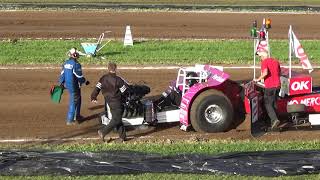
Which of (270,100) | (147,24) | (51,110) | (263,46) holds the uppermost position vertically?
(147,24)

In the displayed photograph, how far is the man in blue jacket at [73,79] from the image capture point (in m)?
12.8

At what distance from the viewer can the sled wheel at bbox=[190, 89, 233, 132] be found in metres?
11.9

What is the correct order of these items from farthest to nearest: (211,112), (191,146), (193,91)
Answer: (211,112)
(193,91)
(191,146)

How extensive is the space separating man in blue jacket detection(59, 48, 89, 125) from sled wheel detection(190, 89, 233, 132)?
8.39 ft

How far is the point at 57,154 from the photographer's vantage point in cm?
1000

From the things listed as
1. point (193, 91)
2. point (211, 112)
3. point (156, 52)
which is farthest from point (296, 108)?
point (156, 52)

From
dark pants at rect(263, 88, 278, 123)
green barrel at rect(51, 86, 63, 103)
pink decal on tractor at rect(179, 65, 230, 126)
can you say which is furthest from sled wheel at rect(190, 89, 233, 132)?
green barrel at rect(51, 86, 63, 103)

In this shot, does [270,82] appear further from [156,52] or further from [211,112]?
[156,52]

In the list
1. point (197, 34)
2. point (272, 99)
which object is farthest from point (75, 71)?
point (197, 34)

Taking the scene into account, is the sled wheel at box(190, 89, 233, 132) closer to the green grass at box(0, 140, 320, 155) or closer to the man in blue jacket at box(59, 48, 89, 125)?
the green grass at box(0, 140, 320, 155)

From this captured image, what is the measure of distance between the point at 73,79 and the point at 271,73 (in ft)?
13.2

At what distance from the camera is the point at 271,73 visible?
39.5 feet

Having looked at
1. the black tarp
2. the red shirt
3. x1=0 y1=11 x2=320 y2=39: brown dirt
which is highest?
x1=0 y1=11 x2=320 y2=39: brown dirt

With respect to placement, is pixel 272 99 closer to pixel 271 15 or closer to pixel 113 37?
pixel 113 37
